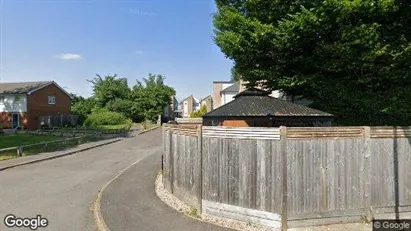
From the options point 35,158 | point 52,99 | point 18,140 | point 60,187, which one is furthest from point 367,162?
point 52,99

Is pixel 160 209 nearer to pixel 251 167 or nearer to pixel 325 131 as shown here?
pixel 251 167

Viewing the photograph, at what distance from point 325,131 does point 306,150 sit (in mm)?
584

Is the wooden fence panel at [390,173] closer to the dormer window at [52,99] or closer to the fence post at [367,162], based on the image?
the fence post at [367,162]

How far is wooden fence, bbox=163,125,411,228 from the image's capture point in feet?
21.2

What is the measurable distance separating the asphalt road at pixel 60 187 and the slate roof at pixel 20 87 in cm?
2575

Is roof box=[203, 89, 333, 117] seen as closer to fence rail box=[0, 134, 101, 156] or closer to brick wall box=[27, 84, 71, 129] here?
fence rail box=[0, 134, 101, 156]

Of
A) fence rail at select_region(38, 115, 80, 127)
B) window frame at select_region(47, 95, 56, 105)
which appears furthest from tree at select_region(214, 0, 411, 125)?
window frame at select_region(47, 95, 56, 105)

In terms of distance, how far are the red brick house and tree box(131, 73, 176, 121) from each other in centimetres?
1381

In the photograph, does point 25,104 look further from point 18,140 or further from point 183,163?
point 183,163

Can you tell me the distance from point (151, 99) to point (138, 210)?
44944mm

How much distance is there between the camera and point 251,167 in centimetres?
668

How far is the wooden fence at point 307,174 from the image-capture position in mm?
6449

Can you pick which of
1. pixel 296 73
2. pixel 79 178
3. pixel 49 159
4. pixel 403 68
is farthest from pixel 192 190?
pixel 49 159

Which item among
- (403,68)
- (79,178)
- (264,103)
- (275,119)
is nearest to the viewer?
(275,119)
